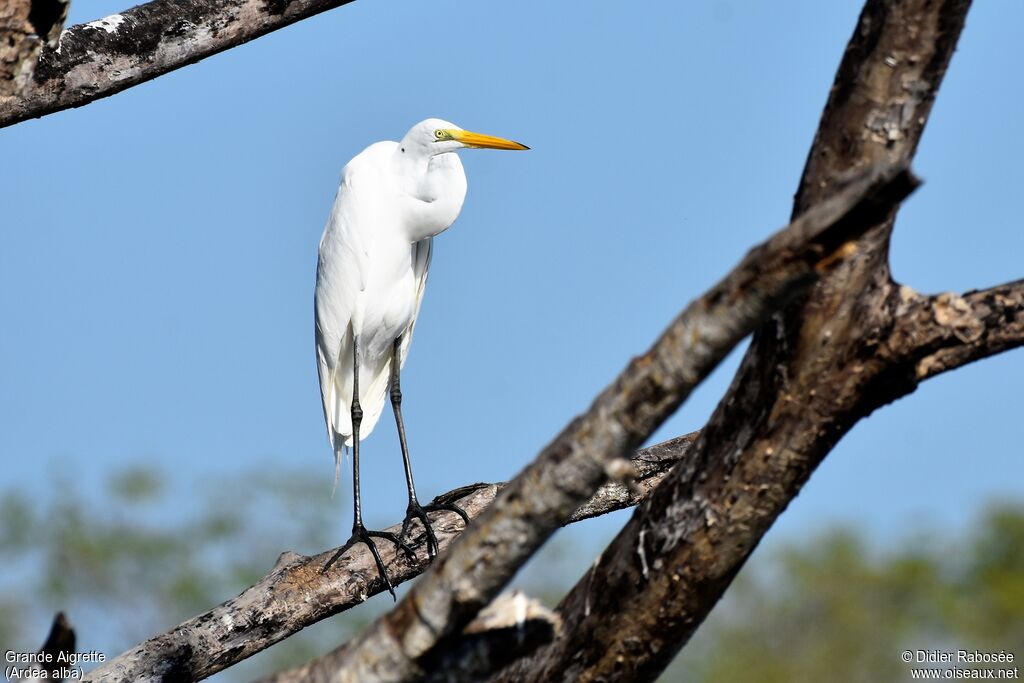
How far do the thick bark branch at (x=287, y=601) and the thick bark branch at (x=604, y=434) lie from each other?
144cm

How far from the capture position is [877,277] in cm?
250

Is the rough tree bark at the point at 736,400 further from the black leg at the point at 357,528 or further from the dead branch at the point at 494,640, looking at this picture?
the black leg at the point at 357,528

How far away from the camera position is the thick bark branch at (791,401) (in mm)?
2447

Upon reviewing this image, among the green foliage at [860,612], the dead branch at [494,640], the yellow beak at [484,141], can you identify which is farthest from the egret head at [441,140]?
the green foliage at [860,612]

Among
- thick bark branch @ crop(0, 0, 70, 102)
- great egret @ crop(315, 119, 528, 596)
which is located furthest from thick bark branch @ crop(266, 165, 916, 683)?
great egret @ crop(315, 119, 528, 596)

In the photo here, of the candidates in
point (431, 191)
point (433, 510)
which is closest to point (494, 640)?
point (433, 510)

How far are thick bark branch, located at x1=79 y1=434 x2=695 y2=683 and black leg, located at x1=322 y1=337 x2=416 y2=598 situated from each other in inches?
0.9

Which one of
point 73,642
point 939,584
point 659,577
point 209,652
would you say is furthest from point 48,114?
point 939,584

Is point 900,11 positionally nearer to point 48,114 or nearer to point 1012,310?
point 1012,310

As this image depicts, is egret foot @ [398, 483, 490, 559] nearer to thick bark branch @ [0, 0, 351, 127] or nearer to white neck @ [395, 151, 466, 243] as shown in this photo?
white neck @ [395, 151, 466, 243]

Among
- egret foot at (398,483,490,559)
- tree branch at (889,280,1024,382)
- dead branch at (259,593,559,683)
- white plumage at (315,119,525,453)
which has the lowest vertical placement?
dead branch at (259,593,559,683)

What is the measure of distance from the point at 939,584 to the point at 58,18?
66.9 feet

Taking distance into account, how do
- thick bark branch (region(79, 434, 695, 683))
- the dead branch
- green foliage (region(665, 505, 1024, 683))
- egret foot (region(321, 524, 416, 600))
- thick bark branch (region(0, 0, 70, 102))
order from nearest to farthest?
1. the dead branch
2. thick bark branch (region(0, 0, 70, 102))
3. thick bark branch (region(79, 434, 695, 683))
4. egret foot (region(321, 524, 416, 600))
5. green foliage (region(665, 505, 1024, 683))

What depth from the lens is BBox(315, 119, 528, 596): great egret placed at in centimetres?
520
